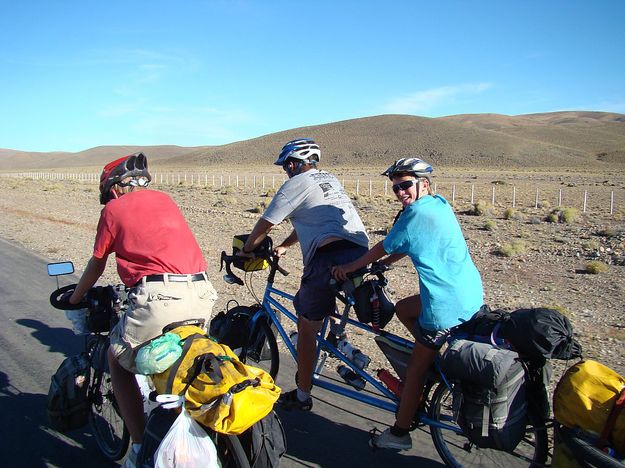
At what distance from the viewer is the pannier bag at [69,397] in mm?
3957

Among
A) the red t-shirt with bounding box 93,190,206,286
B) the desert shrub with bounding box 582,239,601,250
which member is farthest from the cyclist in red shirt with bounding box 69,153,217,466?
the desert shrub with bounding box 582,239,601,250

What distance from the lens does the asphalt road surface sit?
161 inches

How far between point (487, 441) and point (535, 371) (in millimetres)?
520

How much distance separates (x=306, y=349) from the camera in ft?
15.2

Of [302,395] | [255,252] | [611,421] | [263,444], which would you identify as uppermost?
[255,252]

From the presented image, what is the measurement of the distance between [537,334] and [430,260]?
789 mm

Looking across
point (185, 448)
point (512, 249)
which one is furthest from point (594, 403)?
point (512, 249)

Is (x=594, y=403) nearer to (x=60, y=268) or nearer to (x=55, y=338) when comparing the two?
(x=60, y=268)

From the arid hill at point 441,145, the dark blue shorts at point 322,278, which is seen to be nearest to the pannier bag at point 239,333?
the dark blue shorts at point 322,278

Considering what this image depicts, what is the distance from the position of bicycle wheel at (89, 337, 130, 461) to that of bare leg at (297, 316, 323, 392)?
1.43 metres

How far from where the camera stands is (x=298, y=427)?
463 centimetres

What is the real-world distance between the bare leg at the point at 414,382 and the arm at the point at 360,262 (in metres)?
0.66

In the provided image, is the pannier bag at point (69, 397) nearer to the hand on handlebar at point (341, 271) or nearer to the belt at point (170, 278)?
the belt at point (170, 278)

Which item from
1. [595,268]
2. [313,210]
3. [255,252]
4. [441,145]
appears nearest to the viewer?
[313,210]
